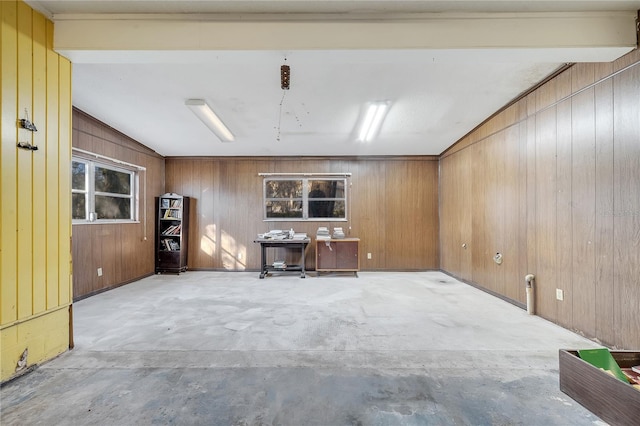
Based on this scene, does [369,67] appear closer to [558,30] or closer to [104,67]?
→ [558,30]

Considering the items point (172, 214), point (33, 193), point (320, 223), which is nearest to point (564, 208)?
point (320, 223)

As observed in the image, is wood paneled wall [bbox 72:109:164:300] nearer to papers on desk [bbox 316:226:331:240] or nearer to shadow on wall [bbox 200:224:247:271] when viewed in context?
shadow on wall [bbox 200:224:247:271]

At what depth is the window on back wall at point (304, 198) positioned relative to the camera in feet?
20.7

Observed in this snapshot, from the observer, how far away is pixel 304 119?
429cm

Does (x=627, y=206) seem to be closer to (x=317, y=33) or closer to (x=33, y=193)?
(x=317, y=33)

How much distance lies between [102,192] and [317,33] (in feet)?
14.7

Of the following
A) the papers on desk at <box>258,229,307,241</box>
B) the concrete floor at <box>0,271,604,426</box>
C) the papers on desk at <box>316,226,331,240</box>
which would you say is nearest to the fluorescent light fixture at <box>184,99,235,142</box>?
the papers on desk at <box>258,229,307,241</box>

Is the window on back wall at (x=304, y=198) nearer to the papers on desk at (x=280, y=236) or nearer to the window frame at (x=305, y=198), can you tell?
the window frame at (x=305, y=198)

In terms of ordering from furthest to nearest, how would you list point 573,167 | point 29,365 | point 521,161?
point 521,161, point 573,167, point 29,365

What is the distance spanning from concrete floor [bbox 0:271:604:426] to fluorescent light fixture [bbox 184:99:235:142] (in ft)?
8.87

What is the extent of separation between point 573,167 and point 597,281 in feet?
3.72

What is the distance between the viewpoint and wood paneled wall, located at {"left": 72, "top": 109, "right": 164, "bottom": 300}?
4.05 m

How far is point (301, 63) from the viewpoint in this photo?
269 centimetres

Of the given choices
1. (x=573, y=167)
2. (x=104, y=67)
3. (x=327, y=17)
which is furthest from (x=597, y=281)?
(x=104, y=67)
